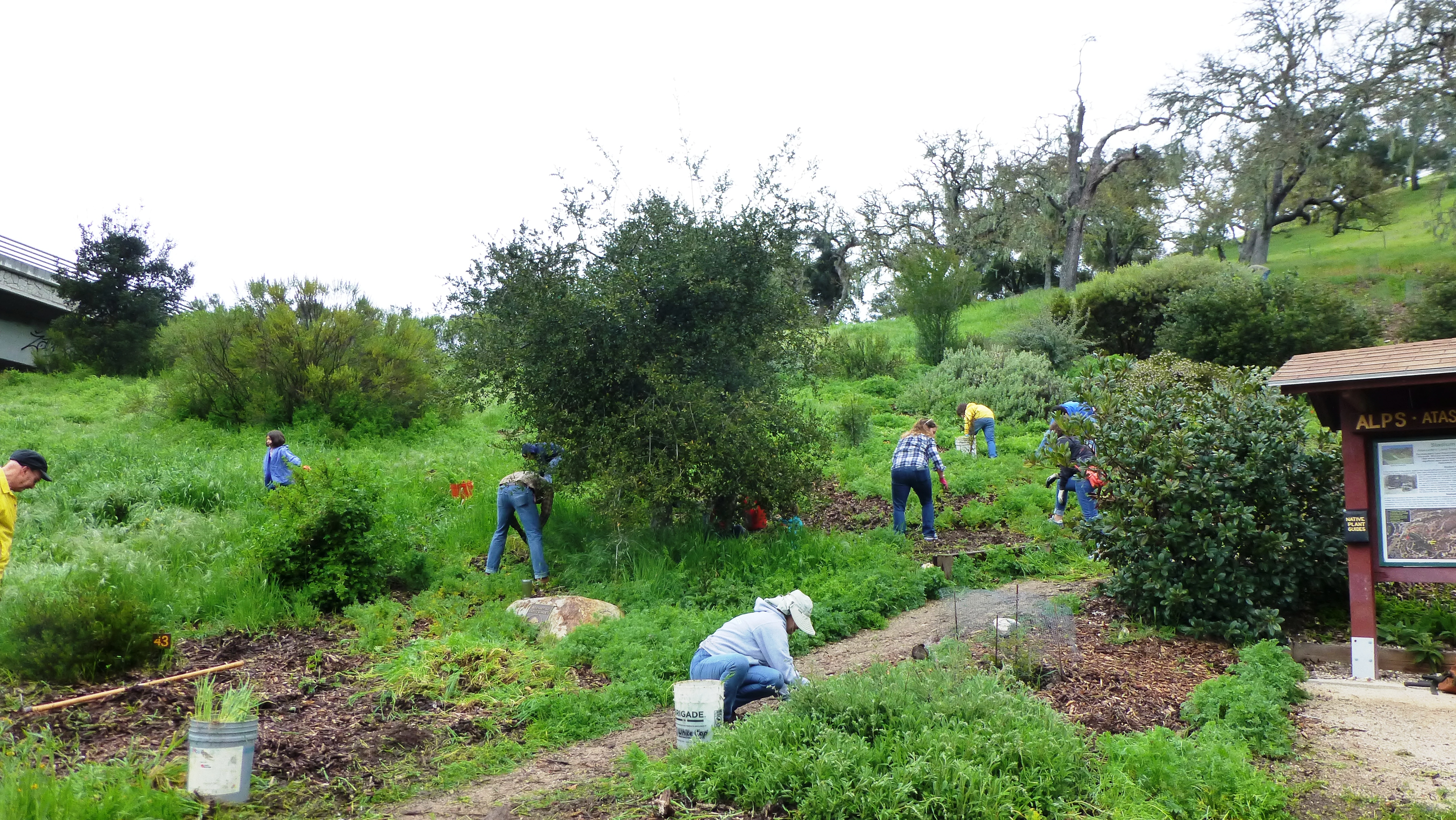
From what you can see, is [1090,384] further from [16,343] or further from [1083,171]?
[16,343]

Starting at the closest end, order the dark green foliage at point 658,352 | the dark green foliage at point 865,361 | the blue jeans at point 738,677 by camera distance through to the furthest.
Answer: the blue jeans at point 738,677 → the dark green foliage at point 658,352 → the dark green foliage at point 865,361

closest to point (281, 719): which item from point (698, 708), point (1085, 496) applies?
point (698, 708)

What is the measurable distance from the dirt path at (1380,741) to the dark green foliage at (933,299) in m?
18.7

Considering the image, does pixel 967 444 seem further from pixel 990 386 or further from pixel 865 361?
pixel 865 361

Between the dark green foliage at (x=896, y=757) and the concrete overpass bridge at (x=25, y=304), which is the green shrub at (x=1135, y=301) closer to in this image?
the dark green foliage at (x=896, y=757)

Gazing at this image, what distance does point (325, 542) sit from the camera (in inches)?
383

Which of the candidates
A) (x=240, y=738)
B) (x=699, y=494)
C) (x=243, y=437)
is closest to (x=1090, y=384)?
(x=699, y=494)

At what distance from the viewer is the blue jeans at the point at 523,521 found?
10727 mm

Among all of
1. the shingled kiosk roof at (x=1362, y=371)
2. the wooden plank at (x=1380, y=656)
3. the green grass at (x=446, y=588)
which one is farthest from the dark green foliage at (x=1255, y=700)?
the green grass at (x=446, y=588)

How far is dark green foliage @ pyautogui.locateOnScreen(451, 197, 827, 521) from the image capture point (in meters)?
10.6

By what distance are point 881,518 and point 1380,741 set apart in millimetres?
8194

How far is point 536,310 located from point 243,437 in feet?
38.2

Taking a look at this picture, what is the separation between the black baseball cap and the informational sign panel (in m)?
10.0

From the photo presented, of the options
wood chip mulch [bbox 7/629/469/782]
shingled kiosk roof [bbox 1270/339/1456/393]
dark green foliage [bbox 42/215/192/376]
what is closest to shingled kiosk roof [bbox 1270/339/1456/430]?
shingled kiosk roof [bbox 1270/339/1456/393]
